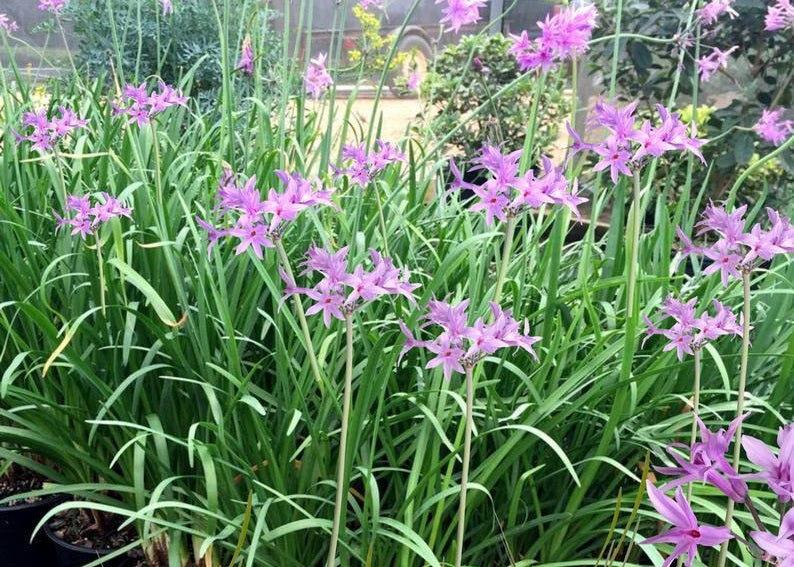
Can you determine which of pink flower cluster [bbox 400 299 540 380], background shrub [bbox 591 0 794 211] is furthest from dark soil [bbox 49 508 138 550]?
background shrub [bbox 591 0 794 211]

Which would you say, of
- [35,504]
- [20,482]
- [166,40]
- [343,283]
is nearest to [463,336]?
[343,283]

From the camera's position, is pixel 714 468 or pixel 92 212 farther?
pixel 92 212

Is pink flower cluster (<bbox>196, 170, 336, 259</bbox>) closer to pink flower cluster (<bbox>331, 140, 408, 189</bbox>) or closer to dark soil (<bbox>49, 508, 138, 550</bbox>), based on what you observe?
pink flower cluster (<bbox>331, 140, 408, 189</bbox>)

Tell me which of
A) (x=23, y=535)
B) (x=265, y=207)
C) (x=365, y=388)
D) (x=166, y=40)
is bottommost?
(x=23, y=535)

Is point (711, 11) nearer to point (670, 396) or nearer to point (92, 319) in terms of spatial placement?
point (670, 396)

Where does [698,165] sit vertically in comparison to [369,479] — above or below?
above

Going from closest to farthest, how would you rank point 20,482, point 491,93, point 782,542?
point 782,542 → point 20,482 → point 491,93

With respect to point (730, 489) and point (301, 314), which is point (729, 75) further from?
point (730, 489)

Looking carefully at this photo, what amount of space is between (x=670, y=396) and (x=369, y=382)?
1.38 feet

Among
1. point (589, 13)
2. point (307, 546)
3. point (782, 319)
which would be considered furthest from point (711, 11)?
point (307, 546)

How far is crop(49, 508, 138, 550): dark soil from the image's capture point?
1.23 m

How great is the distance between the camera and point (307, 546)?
1.05 m

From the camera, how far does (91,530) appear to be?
126cm

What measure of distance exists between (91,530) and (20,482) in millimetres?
249
